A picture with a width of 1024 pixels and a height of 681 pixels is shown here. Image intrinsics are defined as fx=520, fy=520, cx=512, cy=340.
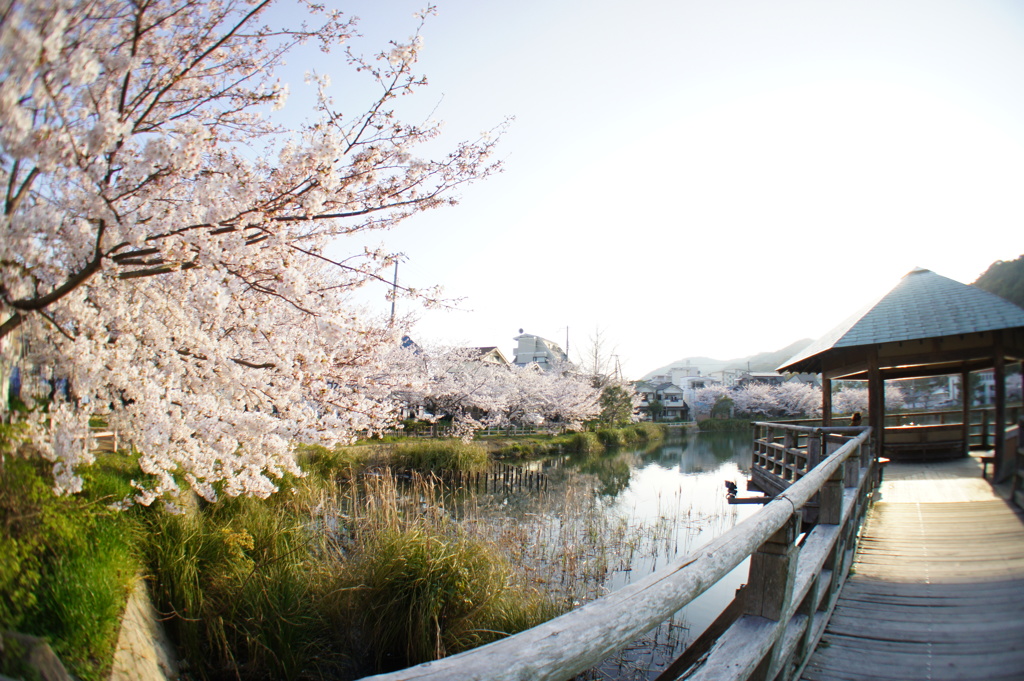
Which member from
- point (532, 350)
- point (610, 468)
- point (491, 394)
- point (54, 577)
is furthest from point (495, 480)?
point (532, 350)

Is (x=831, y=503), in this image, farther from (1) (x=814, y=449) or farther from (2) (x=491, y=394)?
(2) (x=491, y=394)

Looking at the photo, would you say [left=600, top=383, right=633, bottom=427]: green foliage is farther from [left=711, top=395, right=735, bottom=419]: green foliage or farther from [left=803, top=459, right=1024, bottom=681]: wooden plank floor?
[left=803, top=459, right=1024, bottom=681]: wooden plank floor

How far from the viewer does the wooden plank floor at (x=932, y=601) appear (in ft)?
8.59

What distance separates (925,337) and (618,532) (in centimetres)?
557

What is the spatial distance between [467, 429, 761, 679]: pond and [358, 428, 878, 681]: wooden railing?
6.01ft

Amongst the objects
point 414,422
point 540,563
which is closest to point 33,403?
point 540,563

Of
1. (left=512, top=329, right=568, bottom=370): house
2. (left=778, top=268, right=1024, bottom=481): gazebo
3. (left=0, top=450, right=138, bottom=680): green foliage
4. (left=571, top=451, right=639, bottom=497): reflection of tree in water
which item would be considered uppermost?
(left=512, top=329, right=568, bottom=370): house

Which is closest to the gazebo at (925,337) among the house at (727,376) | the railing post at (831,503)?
the railing post at (831,503)

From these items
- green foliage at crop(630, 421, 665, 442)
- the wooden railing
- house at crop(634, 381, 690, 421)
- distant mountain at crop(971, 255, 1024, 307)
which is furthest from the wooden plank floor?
house at crop(634, 381, 690, 421)

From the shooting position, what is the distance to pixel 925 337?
7898 millimetres

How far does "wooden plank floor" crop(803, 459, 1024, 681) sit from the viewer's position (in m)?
2.62

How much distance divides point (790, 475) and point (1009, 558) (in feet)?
13.3

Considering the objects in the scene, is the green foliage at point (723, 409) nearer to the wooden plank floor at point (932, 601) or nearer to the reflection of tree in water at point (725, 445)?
the reflection of tree in water at point (725, 445)

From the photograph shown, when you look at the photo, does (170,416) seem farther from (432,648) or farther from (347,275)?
(432,648)
